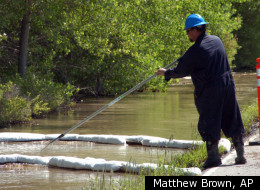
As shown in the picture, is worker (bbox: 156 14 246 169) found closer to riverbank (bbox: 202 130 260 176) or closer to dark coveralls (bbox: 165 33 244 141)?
dark coveralls (bbox: 165 33 244 141)

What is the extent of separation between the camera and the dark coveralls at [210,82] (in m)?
6.91

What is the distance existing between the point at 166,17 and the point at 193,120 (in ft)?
28.8

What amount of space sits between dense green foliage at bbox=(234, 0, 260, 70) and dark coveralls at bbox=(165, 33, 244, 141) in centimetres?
4767

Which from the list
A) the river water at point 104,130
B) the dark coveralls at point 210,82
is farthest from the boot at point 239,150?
the river water at point 104,130

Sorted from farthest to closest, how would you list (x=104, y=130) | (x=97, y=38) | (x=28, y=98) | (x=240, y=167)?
1. (x=97, y=38)
2. (x=28, y=98)
3. (x=104, y=130)
4. (x=240, y=167)

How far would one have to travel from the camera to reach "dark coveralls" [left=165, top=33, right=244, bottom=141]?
691 centimetres

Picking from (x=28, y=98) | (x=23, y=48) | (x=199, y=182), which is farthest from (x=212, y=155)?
(x=23, y=48)

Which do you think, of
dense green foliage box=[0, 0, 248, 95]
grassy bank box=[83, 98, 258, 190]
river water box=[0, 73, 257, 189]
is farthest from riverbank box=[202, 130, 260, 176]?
dense green foliage box=[0, 0, 248, 95]

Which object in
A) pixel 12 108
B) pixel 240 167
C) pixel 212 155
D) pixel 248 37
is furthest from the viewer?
pixel 248 37

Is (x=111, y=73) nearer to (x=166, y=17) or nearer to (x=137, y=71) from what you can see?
(x=137, y=71)

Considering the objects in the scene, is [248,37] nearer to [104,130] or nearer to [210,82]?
[104,130]

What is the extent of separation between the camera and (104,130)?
12984mm

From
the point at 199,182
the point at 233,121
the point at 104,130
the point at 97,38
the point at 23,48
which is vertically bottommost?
the point at 199,182

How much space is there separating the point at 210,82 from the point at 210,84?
1.0 inches
